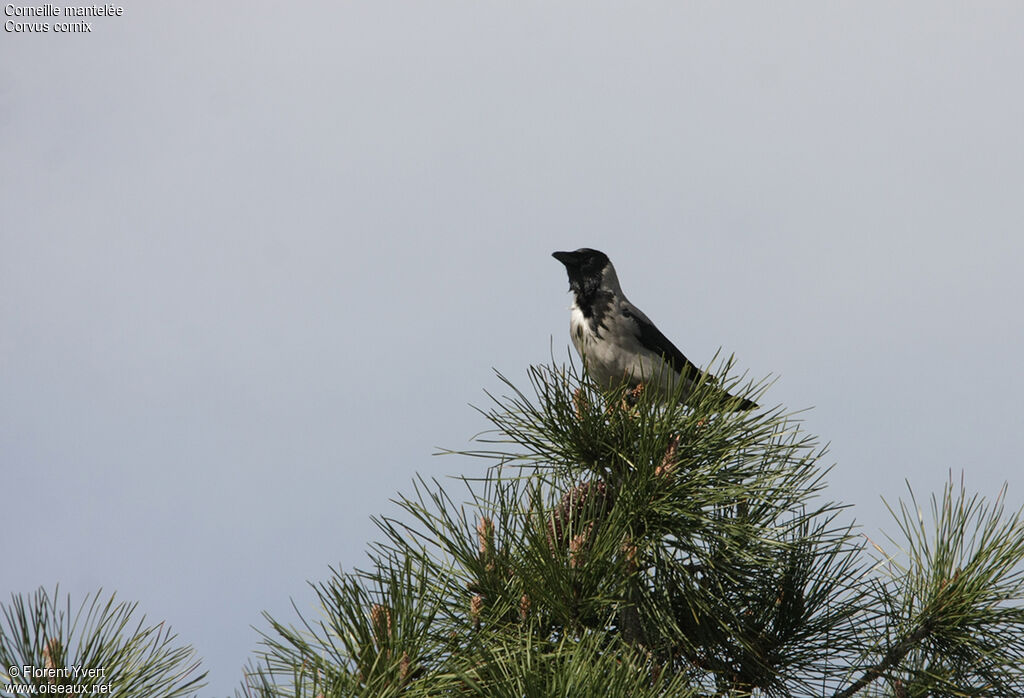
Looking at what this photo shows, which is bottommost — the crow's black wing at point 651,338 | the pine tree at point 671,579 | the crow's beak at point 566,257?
the pine tree at point 671,579

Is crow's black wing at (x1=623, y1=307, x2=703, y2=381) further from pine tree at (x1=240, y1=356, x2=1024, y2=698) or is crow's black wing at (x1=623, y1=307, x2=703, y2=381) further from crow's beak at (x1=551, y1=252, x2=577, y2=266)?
pine tree at (x1=240, y1=356, x2=1024, y2=698)

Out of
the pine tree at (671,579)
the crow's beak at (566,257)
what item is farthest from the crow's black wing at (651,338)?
the pine tree at (671,579)

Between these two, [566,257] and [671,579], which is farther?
[566,257]

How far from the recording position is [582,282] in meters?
7.07

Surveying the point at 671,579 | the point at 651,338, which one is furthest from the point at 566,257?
the point at 671,579

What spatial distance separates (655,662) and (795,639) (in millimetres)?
573

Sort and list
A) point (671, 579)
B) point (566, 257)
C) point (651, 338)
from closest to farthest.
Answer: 1. point (671, 579)
2. point (651, 338)
3. point (566, 257)

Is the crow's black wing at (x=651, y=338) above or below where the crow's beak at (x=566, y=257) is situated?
below

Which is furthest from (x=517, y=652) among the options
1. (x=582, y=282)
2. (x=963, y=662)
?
(x=582, y=282)

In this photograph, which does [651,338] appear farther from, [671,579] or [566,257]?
[671,579]

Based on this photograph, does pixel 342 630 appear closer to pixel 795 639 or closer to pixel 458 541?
pixel 458 541

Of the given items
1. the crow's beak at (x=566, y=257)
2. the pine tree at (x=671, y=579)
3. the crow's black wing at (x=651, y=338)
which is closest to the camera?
the pine tree at (x=671, y=579)

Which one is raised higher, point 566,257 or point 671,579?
point 566,257

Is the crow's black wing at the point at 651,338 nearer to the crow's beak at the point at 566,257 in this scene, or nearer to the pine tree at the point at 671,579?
the crow's beak at the point at 566,257
